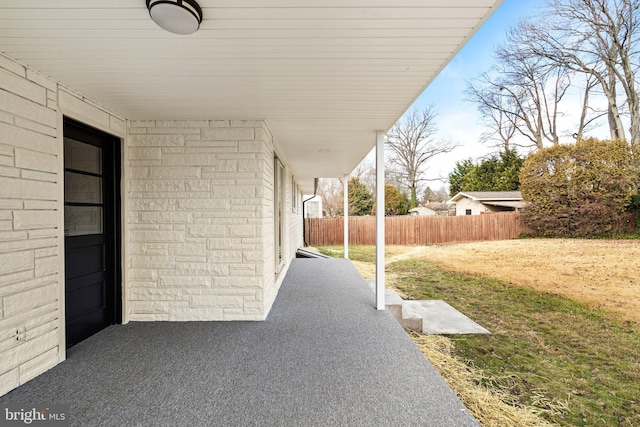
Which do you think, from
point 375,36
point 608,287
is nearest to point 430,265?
point 608,287

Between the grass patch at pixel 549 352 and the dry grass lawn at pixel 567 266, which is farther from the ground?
the dry grass lawn at pixel 567 266

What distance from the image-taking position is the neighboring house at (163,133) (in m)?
1.69

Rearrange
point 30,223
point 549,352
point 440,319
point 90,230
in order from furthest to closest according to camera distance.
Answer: point 440,319, point 549,352, point 90,230, point 30,223

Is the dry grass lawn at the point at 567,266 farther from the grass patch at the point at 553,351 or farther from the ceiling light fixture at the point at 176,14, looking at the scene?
the ceiling light fixture at the point at 176,14

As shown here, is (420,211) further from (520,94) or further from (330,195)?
(520,94)

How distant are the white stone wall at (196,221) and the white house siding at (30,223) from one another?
980 mm

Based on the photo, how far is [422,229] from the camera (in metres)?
14.5

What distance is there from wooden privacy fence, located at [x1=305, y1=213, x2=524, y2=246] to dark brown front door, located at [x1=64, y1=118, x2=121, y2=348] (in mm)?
11899

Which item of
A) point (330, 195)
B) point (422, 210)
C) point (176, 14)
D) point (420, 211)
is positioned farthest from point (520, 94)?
point (176, 14)

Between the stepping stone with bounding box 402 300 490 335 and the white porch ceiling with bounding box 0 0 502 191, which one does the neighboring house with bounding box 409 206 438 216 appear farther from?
the white porch ceiling with bounding box 0 0 502 191

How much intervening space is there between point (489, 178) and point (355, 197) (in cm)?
853

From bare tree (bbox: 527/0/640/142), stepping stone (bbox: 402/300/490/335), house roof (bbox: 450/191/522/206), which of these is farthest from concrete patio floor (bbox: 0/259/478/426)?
house roof (bbox: 450/191/522/206)

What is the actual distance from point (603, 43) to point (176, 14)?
13347 millimetres

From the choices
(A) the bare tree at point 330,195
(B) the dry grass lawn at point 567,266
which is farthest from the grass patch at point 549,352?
(A) the bare tree at point 330,195
